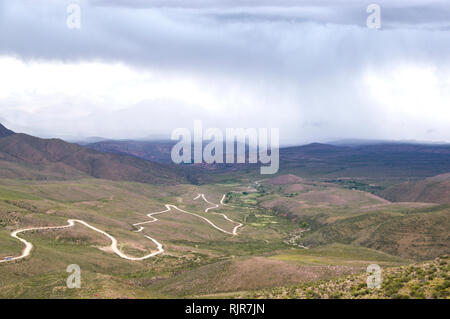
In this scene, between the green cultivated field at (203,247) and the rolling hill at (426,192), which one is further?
the rolling hill at (426,192)

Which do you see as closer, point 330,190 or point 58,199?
point 58,199

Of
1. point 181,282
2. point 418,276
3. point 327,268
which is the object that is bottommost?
point 181,282

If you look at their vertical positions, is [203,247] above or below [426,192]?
below

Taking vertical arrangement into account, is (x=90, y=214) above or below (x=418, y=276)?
below

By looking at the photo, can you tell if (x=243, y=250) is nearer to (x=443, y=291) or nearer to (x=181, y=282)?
(x=181, y=282)

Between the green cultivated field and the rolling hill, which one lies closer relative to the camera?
the green cultivated field

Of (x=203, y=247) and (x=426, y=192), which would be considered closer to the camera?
(x=203, y=247)
